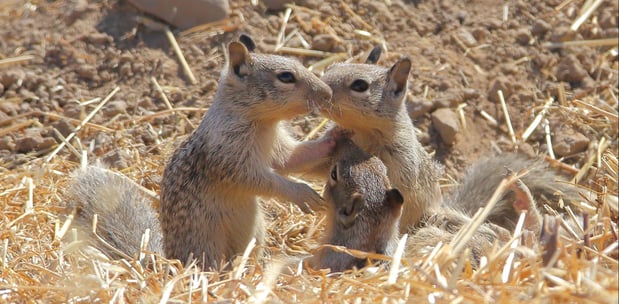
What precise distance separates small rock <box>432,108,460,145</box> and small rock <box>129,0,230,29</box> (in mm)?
2383

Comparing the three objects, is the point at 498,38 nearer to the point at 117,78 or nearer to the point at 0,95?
the point at 117,78

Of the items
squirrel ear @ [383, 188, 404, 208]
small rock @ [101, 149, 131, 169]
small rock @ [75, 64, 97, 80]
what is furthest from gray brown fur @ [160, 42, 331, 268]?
small rock @ [75, 64, 97, 80]

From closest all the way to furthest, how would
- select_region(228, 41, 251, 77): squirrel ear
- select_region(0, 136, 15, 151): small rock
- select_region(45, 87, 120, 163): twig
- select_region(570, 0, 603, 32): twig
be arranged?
select_region(228, 41, 251, 77): squirrel ear → select_region(45, 87, 120, 163): twig → select_region(0, 136, 15, 151): small rock → select_region(570, 0, 603, 32): twig

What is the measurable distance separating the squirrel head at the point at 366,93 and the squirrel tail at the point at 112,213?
5.15ft

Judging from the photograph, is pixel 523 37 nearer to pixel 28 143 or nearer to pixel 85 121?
pixel 85 121

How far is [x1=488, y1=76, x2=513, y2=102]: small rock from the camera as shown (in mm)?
8727

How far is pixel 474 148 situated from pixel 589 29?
1.99m

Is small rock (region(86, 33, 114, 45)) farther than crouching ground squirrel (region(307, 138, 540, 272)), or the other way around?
small rock (region(86, 33, 114, 45))

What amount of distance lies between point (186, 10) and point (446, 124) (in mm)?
2841

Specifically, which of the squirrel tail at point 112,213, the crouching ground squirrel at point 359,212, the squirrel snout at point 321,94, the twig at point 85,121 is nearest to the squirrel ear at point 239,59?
the squirrel snout at point 321,94

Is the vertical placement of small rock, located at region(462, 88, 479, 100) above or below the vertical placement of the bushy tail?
above

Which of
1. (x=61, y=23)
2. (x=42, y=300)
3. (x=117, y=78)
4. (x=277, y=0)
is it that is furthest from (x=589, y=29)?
(x=42, y=300)

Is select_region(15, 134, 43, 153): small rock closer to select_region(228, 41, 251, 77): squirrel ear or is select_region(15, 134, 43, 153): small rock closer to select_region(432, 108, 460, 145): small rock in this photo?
select_region(228, 41, 251, 77): squirrel ear

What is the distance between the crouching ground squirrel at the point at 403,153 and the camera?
6312mm
